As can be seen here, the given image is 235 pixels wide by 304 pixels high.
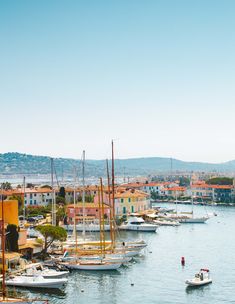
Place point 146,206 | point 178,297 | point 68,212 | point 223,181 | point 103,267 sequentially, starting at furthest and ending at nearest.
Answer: point 223,181, point 146,206, point 68,212, point 103,267, point 178,297

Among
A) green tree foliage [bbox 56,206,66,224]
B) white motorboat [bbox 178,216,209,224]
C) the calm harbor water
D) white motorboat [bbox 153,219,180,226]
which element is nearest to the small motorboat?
the calm harbor water

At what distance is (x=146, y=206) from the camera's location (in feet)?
221

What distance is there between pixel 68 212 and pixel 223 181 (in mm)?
47310

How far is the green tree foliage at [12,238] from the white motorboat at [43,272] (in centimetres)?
286

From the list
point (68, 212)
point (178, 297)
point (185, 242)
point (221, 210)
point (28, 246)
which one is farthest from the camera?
point (221, 210)

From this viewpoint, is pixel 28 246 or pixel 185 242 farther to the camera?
pixel 185 242

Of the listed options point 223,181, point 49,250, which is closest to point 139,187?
point 223,181

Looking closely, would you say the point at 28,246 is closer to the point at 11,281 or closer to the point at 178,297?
the point at 11,281

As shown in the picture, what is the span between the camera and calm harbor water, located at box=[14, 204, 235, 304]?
84.9ft

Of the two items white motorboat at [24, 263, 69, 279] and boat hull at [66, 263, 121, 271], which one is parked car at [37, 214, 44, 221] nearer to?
boat hull at [66, 263, 121, 271]

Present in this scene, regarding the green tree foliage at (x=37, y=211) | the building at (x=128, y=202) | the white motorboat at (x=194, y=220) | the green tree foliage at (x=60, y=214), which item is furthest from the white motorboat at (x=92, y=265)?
the building at (x=128, y=202)

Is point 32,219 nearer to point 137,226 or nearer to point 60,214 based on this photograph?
point 60,214

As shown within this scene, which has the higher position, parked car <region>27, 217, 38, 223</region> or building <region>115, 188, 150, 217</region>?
building <region>115, 188, 150, 217</region>

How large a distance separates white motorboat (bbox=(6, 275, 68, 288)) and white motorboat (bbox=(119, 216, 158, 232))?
23983 millimetres
